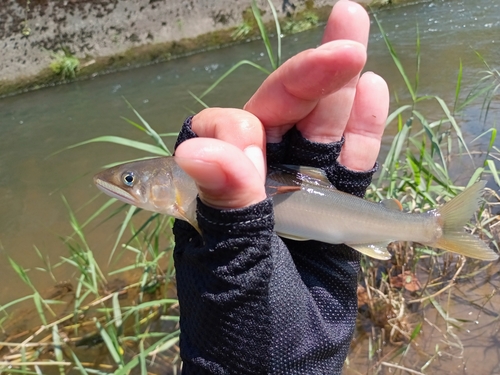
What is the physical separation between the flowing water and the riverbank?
0.36m

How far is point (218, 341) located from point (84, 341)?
169cm

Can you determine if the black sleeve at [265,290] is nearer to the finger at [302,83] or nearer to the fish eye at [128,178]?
the finger at [302,83]

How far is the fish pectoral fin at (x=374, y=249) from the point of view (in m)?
1.85

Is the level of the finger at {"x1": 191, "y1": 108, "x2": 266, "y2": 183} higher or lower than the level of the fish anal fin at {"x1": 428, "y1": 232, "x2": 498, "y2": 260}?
higher

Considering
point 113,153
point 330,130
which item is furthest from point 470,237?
point 113,153

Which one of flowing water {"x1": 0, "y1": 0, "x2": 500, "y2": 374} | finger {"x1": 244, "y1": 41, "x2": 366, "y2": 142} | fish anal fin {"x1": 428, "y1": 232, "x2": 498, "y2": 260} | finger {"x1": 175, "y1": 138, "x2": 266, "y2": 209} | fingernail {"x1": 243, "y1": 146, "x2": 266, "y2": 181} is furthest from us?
flowing water {"x1": 0, "y1": 0, "x2": 500, "y2": 374}

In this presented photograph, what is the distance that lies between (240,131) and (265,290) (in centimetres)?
50

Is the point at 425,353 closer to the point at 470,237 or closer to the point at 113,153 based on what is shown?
the point at 470,237

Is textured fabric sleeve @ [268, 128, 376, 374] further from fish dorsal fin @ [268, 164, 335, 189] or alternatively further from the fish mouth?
the fish mouth

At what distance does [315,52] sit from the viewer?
134 centimetres

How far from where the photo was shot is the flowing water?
4207mm

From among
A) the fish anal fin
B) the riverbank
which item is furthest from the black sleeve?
the riverbank

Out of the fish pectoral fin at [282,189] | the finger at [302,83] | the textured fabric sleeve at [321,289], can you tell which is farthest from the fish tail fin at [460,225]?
the finger at [302,83]

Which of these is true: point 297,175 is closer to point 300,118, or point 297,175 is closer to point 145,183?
point 300,118
